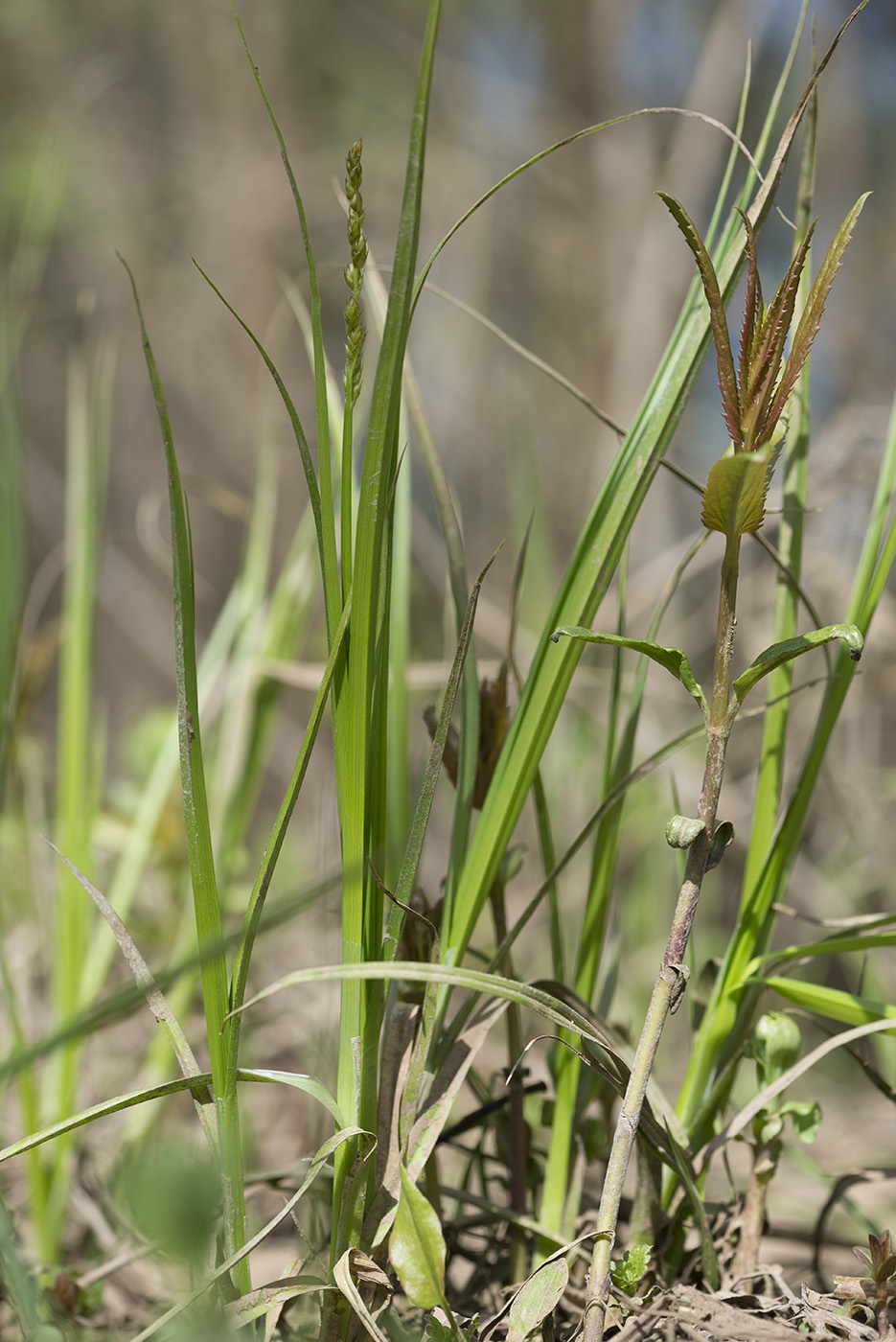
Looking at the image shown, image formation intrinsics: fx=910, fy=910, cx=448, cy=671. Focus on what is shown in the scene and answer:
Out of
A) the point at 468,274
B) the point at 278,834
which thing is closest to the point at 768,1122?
the point at 278,834

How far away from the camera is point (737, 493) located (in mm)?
315

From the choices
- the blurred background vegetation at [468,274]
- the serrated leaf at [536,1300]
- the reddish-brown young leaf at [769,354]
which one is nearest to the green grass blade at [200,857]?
the serrated leaf at [536,1300]

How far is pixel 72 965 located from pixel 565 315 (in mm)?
3438

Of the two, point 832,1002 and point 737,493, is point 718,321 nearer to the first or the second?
point 737,493

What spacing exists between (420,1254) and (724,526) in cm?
30

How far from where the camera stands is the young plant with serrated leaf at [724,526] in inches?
12.7

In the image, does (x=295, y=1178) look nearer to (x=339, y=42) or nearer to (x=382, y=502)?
(x=382, y=502)

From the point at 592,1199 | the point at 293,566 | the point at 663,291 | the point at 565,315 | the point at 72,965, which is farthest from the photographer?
the point at 565,315

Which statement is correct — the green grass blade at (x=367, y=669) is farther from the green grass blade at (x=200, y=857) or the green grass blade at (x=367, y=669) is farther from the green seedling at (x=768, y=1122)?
the green seedling at (x=768, y=1122)

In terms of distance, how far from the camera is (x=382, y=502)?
35 cm

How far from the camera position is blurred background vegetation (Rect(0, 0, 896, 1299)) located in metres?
1.39

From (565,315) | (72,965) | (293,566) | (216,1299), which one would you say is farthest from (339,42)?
(216,1299)

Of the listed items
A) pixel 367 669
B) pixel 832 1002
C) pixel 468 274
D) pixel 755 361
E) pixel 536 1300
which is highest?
pixel 468 274

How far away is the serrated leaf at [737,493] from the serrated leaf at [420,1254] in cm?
28
